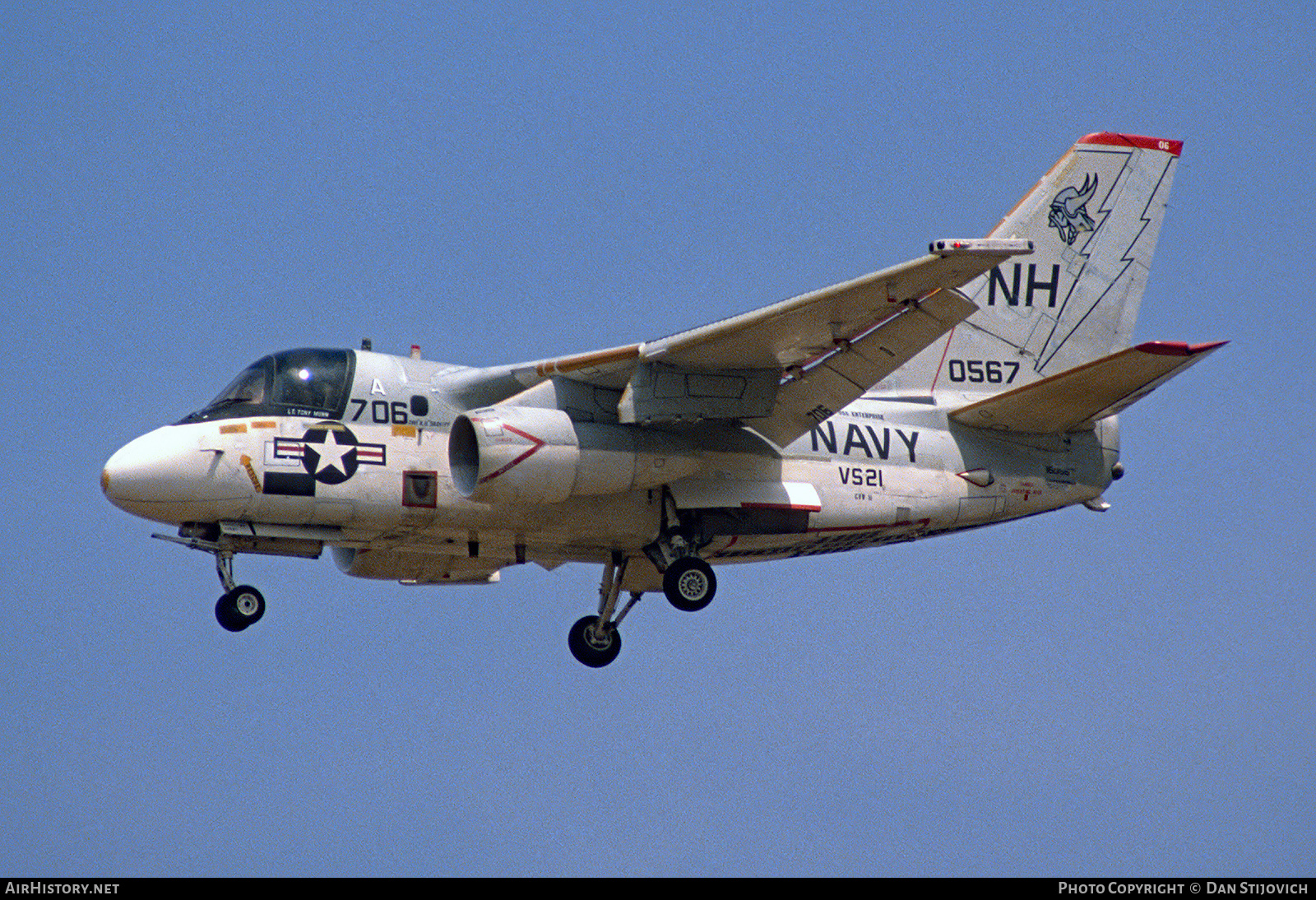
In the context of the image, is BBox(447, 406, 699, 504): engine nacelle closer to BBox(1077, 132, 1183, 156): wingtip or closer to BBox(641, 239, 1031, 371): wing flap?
BBox(641, 239, 1031, 371): wing flap

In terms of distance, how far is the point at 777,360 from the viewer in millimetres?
22531

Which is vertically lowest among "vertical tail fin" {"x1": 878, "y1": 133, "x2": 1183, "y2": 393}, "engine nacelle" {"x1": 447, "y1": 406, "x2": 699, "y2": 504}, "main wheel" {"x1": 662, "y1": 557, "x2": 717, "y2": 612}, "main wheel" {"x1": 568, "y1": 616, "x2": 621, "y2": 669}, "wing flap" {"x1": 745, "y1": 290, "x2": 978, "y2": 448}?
"main wheel" {"x1": 568, "y1": 616, "x2": 621, "y2": 669}

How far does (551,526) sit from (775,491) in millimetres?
2876

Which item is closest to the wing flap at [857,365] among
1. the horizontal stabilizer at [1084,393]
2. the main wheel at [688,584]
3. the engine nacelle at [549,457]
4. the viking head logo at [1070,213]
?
the engine nacelle at [549,457]

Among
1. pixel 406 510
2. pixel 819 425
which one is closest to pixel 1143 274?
pixel 819 425

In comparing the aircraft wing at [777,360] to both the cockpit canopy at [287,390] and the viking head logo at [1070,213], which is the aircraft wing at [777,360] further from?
the viking head logo at [1070,213]

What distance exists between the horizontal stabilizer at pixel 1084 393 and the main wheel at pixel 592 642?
5.57m

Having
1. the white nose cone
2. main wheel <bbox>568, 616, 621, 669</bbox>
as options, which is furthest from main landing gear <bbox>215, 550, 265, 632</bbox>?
main wheel <bbox>568, 616, 621, 669</bbox>

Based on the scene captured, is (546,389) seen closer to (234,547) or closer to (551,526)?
(551,526)

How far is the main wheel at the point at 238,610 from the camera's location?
23094 mm

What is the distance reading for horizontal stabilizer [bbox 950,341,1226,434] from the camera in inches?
899

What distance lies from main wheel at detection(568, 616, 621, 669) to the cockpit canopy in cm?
491

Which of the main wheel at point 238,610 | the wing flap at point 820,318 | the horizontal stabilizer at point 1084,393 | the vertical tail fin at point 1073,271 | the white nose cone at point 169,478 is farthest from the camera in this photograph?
the vertical tail fin at point 1073,271

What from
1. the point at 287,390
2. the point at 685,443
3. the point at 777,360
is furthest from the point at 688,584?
the point at 287,390
